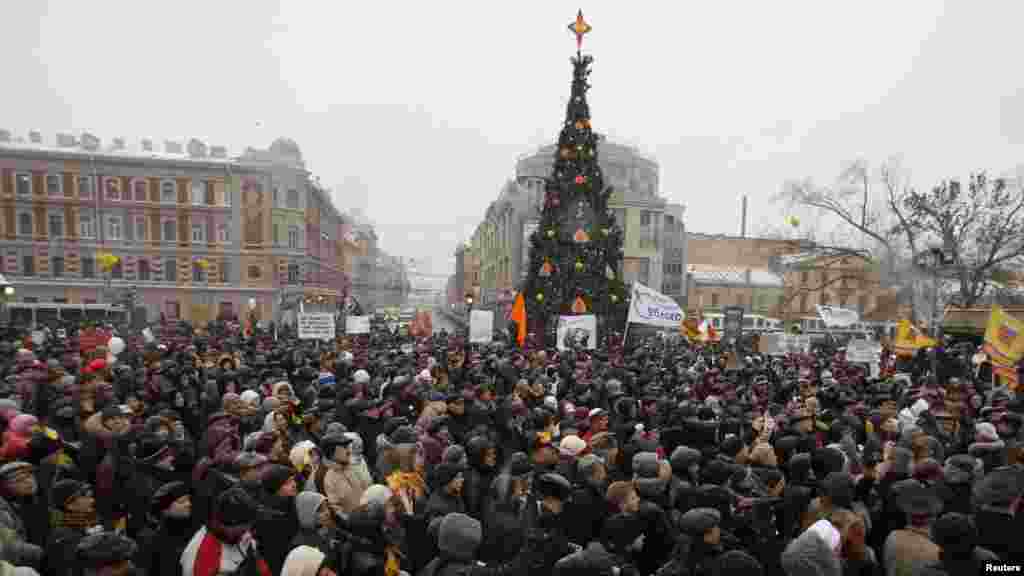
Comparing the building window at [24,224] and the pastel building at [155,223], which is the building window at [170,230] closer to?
the pastel building at [155,223]

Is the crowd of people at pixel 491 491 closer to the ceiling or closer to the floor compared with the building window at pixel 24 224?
closer to the floor

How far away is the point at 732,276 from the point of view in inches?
2516

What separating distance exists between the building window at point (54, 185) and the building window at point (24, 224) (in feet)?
8.07

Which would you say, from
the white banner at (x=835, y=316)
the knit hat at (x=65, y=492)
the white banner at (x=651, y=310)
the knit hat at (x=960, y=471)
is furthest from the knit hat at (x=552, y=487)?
the white banner at (x=835, y=316)

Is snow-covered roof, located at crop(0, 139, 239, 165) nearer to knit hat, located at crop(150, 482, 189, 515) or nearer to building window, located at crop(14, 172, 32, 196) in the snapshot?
building window, located at crop(14, 172, 32, 196)

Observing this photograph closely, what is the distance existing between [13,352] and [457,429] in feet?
43.3

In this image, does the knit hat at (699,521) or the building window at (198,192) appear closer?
the knit hat at (699,521)

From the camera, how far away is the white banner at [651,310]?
14953 mm

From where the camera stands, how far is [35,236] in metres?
46.5

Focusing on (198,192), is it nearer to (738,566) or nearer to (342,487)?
(342,487)

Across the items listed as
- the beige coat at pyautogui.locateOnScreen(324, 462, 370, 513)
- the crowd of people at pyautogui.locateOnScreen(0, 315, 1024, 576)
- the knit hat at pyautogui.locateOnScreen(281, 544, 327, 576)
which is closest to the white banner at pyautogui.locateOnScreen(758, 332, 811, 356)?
the crowd of people at pyautogui.locateOnScreen(0, 315, 1024, 576)

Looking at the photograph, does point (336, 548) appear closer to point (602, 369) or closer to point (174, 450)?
point (174, 450)

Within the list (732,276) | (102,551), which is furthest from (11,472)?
(732,276)

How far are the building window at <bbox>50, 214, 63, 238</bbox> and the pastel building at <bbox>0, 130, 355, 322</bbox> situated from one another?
8cm
